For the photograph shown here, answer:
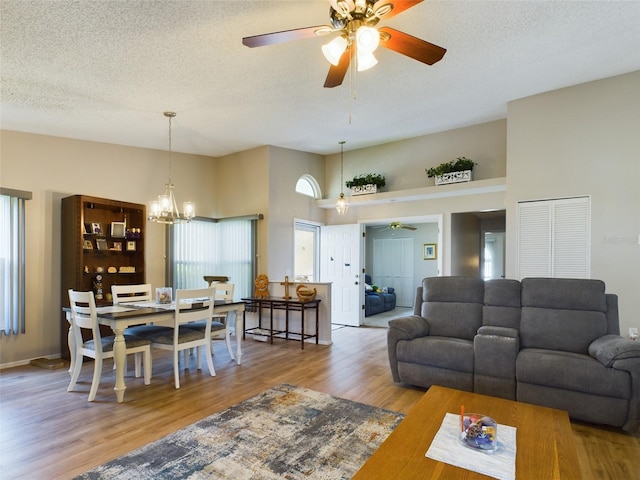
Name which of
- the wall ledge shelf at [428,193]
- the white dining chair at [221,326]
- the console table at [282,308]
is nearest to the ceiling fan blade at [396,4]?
the white dining chair at [221,326]

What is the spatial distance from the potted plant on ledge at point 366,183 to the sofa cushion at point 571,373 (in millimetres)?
4010

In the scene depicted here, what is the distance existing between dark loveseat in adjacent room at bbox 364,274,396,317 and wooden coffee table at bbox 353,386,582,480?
5.73m

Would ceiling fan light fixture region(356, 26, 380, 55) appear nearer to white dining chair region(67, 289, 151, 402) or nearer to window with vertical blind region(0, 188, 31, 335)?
white dining chair region(67, 289, 151, 402)

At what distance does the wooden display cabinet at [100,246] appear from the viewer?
461 centimetres

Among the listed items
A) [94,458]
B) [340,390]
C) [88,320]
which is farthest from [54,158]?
[340,390]

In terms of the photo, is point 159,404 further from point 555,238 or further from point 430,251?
point 430,251

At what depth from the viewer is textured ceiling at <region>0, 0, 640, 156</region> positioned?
2701mm

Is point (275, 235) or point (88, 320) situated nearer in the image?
point (88, 320)

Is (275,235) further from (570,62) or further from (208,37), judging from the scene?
(570,62)

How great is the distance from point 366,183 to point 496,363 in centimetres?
414

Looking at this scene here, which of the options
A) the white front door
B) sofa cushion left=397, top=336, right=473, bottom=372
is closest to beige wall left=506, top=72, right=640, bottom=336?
sofa cushion left=397, top=336, right=473, bottom=372

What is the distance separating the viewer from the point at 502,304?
3.67 metres

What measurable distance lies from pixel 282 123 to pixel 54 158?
9.85 ft

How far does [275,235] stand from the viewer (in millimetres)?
6145
